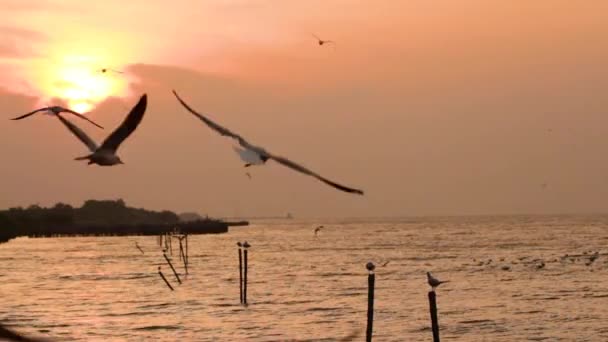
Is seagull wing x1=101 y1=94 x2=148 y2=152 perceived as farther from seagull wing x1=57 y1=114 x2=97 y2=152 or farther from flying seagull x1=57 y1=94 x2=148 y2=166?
seagull wing x1=57 y1=114 x2=97 y2=152

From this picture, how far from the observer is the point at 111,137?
24.2ft

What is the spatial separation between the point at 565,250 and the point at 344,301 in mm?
60846

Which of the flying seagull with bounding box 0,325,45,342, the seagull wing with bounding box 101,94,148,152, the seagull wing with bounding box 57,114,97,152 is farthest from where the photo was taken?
the seagull wing with bounding box 57,114,97,152

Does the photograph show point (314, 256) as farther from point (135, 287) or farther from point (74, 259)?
point (135, 287)

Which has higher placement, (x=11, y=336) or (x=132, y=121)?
(x=132, y=121)

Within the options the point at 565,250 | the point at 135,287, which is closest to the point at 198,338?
the point at 135,287

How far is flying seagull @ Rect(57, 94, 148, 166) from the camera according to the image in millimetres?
6945

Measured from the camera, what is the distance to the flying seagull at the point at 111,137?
6.95m

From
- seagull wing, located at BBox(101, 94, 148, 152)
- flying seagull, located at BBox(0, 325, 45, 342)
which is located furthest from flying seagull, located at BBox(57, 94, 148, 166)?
flying seagull, located at BBox(0, 325, 45, 342)

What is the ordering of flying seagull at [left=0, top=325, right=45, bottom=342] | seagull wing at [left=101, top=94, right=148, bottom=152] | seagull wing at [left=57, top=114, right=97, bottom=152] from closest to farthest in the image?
flying seagull at [left=0, top=325, right=45, bottom=342] < seagull wing at [left=101, top=94, right=148, bottom=152] < seagull wing at [left=57, top=114, right=97, bottom=152]

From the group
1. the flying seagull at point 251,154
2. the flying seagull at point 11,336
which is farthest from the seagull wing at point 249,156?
the flying seagull at point 11,336

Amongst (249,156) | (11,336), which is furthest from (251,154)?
(11,336)

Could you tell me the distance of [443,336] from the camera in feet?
121

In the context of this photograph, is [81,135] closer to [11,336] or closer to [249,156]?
[249,156]
